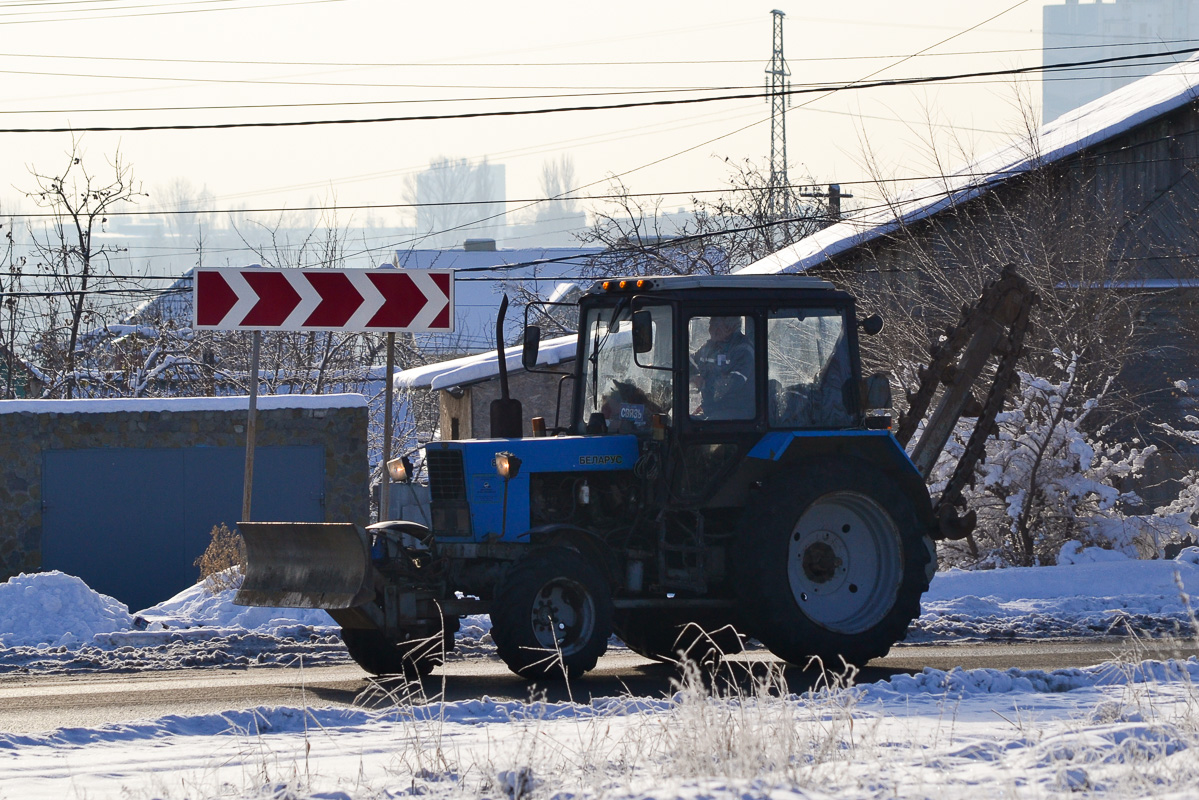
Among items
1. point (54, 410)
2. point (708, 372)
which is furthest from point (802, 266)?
point (708, 372)

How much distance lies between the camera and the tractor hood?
27.7 feet

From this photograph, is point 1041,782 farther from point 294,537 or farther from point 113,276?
point 113,276

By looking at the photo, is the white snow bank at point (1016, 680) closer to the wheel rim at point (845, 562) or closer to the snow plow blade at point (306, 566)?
the wheel rim at point (845, 562)

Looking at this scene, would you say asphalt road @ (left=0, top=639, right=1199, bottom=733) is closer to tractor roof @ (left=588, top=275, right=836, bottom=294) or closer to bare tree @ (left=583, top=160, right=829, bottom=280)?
tractor roof @ (left=588, top=275, right=836, bottom=294)

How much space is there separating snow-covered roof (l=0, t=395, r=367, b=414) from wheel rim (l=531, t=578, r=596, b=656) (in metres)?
7.66

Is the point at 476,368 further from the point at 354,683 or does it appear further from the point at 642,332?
the point at 642,332

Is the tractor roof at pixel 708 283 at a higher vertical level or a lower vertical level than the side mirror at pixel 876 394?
higher

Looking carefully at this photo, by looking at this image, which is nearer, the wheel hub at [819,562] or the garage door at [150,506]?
the wheel hub at [819,562]

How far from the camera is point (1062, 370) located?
55.6ft

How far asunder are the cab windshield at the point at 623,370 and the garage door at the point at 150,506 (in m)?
7.23

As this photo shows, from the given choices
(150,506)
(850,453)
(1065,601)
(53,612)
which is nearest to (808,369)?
(850,453)

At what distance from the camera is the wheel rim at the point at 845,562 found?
884 cm

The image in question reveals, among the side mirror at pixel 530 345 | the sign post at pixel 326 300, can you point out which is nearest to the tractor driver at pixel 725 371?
the side mirror at pixel 530 345

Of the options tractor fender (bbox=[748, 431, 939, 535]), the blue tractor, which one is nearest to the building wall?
tractor fender (bbox=[748, 431, 939, 535])
